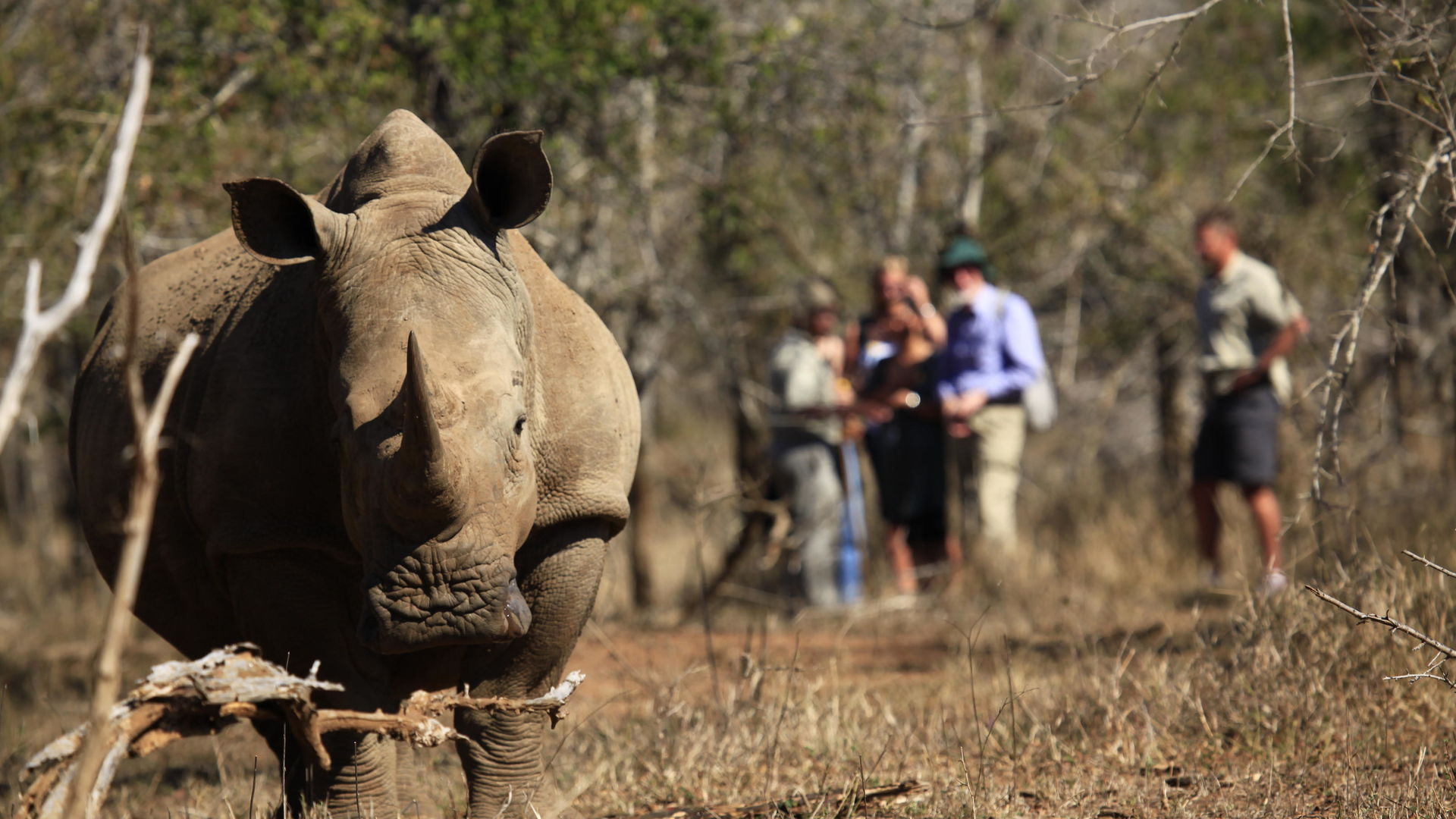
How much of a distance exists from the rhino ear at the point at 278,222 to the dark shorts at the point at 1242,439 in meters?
5.17

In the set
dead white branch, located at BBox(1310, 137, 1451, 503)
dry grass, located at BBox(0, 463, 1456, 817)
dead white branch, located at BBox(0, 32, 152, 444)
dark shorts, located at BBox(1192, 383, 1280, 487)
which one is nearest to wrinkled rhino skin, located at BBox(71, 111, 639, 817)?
dry grass, located at BBox(0, 463, 1456, 817)

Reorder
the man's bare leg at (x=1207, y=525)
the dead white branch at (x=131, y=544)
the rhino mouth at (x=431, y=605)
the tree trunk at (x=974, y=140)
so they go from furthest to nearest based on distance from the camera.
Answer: the tree trunk at (x=974, y=140)
the man's bare leg at (x=1207, y=525)
the rhino mouth at (x=431, y=605)
the dead white branch at (x=131, y=544)

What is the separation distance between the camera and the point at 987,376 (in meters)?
8.34

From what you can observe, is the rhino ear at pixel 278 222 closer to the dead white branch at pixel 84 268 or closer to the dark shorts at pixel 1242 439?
the dead white branch at pixel 84 268

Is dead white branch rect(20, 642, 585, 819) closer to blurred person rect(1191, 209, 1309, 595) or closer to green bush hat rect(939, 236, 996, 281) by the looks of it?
blurred person rect(1191, 209, 1309, 595)

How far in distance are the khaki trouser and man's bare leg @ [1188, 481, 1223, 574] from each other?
3.74ft

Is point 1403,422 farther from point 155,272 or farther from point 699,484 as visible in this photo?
point 155,272

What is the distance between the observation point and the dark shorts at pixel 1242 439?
7312mm

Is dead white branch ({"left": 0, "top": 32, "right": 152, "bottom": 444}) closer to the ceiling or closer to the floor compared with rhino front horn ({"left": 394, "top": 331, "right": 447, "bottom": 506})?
closer to the ceiling

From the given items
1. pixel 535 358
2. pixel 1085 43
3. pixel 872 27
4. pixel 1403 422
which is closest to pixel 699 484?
pixel 535 358

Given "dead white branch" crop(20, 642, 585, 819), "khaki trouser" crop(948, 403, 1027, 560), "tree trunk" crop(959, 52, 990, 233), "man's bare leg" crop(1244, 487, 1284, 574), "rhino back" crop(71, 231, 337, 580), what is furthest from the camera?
"tree trunk" crop(959, 52, 990, 233)

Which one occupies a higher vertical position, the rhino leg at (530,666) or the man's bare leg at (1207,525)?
the rhino leg at (530,666)

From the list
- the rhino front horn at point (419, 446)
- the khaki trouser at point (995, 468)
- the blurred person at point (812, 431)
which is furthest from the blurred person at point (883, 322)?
the rhino front horn at point (419, 446)

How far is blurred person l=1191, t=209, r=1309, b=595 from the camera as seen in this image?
7.34m
